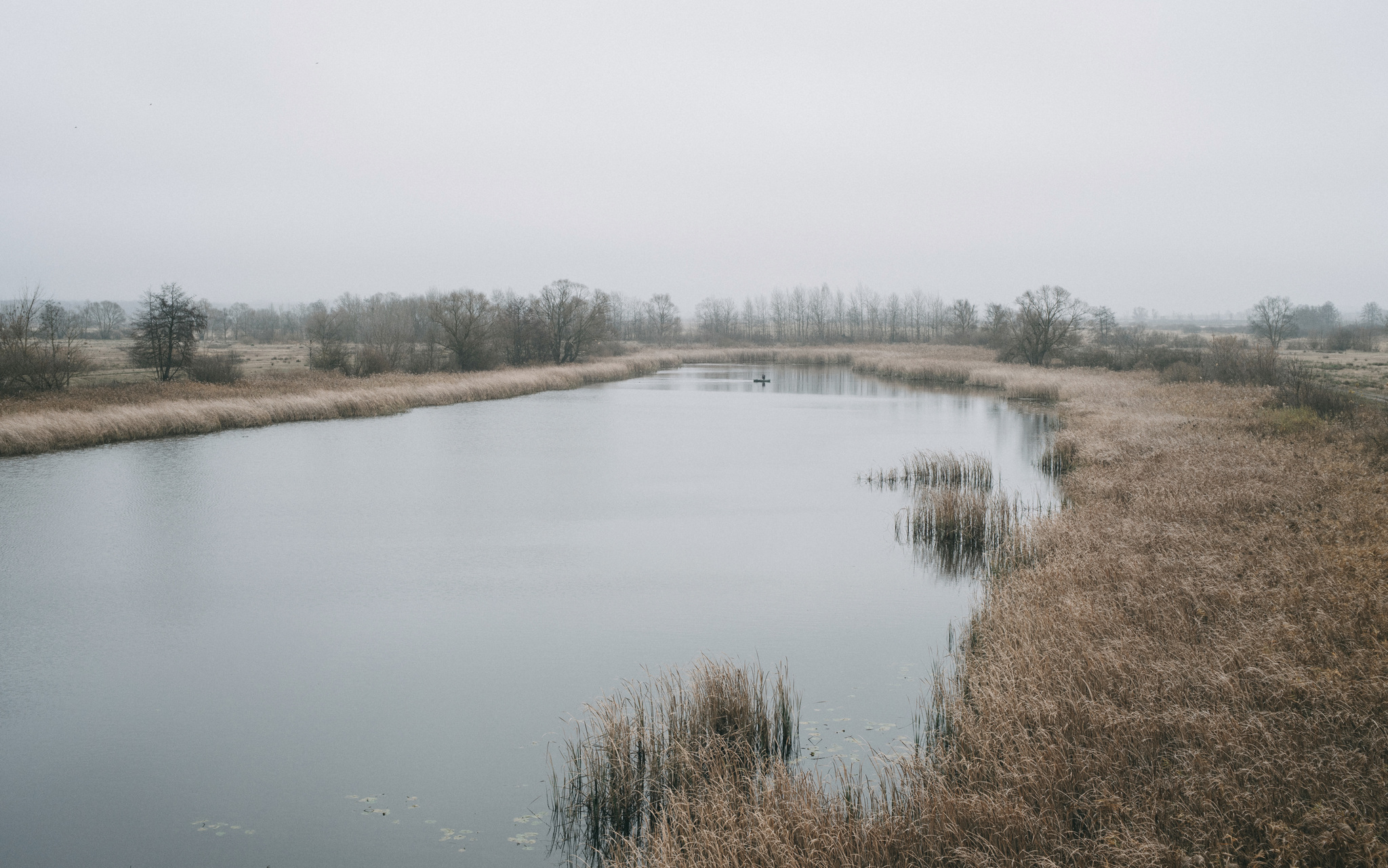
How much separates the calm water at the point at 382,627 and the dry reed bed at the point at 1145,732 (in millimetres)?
1116

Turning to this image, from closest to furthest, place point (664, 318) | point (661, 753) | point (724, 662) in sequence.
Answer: point (661, 753) < point (724, 662) < point (664, 318)

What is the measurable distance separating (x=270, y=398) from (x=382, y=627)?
19851mm

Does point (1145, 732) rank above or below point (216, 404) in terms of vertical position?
below

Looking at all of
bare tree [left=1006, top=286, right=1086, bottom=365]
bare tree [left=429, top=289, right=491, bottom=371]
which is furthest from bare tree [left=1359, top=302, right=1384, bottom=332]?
bare tree [left=429, top=289, right=491, bottom=371]

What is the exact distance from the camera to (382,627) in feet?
26.3

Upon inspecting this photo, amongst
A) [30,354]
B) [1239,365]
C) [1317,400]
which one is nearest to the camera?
[1317,400]

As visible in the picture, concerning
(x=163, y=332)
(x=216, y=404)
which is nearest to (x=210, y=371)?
(x=163, y=332)

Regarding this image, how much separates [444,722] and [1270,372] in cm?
2825

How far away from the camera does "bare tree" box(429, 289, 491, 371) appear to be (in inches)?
1481

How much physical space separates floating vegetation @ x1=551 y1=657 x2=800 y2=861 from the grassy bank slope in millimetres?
20179

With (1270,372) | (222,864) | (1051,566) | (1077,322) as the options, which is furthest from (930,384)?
(222,864)

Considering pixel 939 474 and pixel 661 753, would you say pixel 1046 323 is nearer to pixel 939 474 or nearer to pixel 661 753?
pixel 939 474

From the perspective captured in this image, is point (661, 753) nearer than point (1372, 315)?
Yes

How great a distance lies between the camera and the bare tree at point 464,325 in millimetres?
37625
